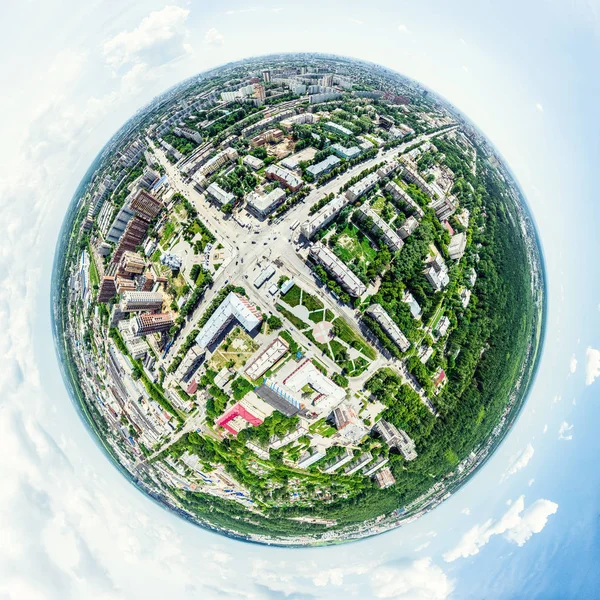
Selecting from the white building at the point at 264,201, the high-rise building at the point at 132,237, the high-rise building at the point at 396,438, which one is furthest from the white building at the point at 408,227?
the high-rise building at the point at 132,237

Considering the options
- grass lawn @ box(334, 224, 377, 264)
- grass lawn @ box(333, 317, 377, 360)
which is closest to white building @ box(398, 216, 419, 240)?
grass lawn @ box(334, 224, 377, 264)

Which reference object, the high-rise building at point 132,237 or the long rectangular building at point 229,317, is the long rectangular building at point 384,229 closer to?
the long rectangular building at point 229,317

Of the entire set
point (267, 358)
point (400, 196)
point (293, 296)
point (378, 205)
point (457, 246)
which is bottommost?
point (457, 246)

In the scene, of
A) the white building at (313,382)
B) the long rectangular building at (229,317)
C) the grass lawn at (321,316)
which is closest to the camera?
the long rectangular building at (229,317)

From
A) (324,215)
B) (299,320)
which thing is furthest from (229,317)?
(324,215)

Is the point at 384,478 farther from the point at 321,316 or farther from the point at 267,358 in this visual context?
the point at 321,316

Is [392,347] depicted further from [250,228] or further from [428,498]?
[428,498]

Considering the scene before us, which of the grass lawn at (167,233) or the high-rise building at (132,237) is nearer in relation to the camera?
the grass lawn at (167,233)
